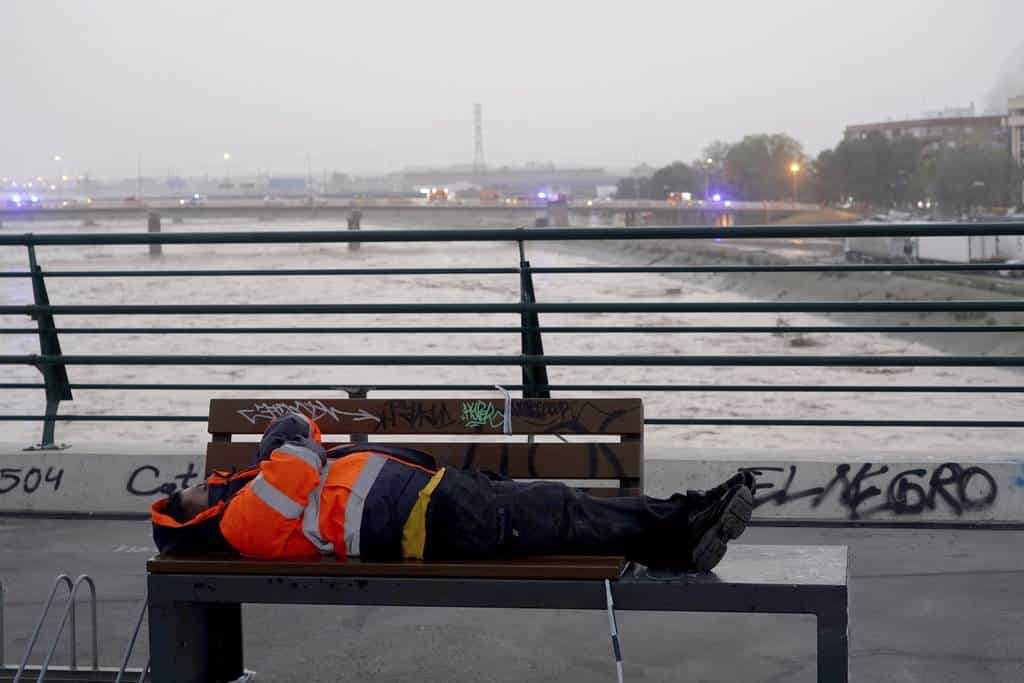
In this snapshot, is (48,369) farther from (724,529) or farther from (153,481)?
(724,529)

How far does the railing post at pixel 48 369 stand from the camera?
691 cm

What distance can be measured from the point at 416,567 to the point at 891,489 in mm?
3329

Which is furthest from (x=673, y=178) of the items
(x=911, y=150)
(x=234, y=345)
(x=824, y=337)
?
(x=234, y=345)

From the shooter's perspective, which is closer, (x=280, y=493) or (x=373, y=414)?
(x=280, y=493)

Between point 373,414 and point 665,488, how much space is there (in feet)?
7.58

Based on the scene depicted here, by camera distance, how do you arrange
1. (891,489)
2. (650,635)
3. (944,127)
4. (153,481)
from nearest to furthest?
(650,635)
(891,489)
(153,481)
(944,127)

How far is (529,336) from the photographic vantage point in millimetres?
6570

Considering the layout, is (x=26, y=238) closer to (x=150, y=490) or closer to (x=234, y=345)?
(x=150, y=490)

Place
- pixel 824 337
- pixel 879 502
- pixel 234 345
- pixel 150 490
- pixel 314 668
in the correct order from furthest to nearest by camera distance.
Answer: pixel 824 337, pixel 234 345, pixel 150 490, pixel 879 502, pixel 314 668

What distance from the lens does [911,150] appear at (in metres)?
109

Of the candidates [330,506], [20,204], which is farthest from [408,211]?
[330,506]

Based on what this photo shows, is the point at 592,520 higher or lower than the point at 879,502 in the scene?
higher

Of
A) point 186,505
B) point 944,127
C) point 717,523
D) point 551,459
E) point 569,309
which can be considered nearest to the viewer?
point 717,523

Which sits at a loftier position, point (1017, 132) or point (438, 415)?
point (1017, 132)
